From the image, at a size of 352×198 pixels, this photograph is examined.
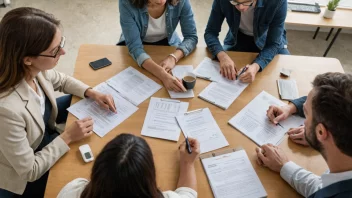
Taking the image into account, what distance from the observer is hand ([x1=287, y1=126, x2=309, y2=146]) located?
1.41 m

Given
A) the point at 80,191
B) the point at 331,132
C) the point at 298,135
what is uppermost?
the point at 331,132

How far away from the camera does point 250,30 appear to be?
2.14 m

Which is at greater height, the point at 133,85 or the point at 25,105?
the point at 25,105

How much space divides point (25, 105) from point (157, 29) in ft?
3.43

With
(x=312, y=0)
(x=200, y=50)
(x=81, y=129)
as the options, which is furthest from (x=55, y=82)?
(x=312, y=0)

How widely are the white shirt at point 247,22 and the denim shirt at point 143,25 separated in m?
0.38

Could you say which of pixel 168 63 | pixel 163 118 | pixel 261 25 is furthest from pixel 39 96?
pixel 261 25

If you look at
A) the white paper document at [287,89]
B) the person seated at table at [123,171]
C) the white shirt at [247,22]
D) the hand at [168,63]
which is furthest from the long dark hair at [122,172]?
the white shirt at [247,22]

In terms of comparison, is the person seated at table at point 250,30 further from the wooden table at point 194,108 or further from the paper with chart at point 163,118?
the paper with chart at point 163,118

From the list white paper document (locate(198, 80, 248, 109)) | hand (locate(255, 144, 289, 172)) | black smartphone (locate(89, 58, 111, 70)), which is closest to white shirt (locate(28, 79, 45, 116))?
black smartphone (locate(89, 58, 111, 70))

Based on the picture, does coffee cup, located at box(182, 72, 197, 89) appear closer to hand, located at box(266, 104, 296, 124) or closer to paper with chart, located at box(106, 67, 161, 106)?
paper with chart, located at box(106, 67, 161, 106)

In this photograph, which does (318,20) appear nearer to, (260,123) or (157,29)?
(157,29)

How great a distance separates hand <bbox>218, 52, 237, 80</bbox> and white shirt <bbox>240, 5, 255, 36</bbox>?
43 centimetres

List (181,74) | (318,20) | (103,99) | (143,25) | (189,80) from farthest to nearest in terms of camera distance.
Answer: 1. (318,20)
2. (143,25)
3. (181,74)
4. (189,80)
5. (103,99)
